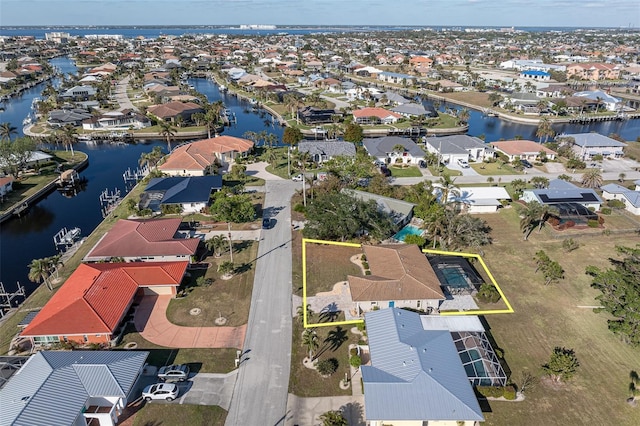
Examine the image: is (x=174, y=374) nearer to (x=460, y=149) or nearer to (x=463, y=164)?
(x=463, y=164)

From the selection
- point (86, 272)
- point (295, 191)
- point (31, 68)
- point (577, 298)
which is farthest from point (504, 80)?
point (31, 68)

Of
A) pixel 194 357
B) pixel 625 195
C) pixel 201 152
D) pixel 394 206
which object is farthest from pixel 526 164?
pixel 194 357

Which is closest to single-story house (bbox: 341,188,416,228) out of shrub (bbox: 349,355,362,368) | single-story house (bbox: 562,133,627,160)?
shrub (bbox: 349,355,362,368)

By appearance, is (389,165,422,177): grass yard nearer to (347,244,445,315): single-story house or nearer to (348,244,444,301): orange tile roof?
(348,244,444,301): orange tile roof

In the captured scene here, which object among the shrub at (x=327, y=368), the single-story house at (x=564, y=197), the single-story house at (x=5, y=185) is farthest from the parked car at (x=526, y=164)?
the single-story house at (x=5, y=185)

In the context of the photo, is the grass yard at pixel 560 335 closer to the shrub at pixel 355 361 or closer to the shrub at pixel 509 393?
the shrub at pixel 509 393

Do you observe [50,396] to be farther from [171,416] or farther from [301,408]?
[301,408]
